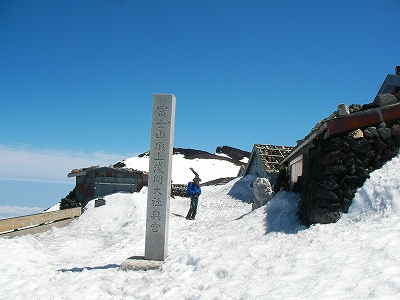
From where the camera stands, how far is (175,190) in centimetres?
2111

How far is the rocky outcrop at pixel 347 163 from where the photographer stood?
6359mm

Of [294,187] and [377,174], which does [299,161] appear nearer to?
[294,187]

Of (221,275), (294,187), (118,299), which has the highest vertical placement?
(294,187)

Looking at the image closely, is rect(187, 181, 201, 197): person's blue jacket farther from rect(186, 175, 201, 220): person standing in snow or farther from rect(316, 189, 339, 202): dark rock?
rect(316, 189, 339, 202): dark rock

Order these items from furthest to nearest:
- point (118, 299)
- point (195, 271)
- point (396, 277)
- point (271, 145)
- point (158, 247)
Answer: point (271, 145) < point (158, 247) < point (195, 271) < point (118, 299) < point (396, 277)

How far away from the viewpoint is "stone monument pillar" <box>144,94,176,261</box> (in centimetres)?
737

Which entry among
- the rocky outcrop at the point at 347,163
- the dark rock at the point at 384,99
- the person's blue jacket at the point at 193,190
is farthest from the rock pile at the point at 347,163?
the person's blue jacket at the point at 193,190

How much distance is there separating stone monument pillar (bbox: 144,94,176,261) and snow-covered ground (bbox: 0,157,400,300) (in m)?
0.59

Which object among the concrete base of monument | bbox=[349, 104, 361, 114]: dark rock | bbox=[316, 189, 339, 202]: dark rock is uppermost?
bbox=[349, 104, 361, 114]: dark rock

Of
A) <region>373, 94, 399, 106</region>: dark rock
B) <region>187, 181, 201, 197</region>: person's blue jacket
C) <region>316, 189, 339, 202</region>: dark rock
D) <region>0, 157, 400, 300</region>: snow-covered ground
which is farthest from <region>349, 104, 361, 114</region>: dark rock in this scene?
<region>187, 181, 201, 197</region>: person's blue jacket

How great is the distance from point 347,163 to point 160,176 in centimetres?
370

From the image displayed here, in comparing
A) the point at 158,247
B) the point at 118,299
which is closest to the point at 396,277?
the point at 118,299

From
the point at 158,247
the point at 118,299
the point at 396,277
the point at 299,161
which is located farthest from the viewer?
the point at 299,161

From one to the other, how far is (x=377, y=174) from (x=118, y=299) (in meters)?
4.94
